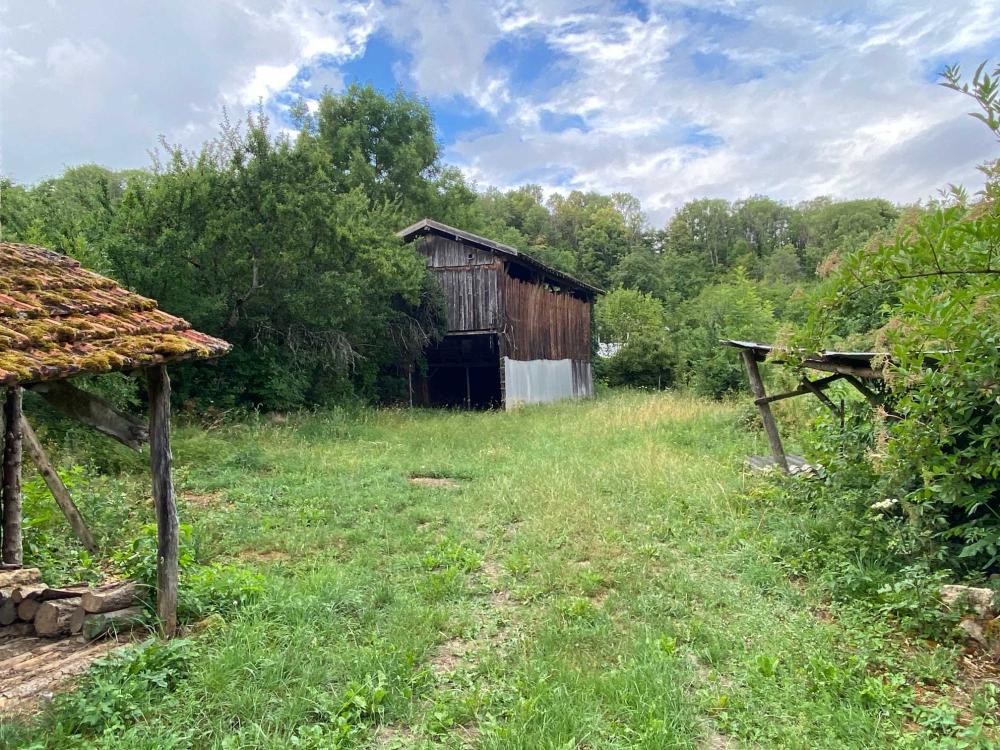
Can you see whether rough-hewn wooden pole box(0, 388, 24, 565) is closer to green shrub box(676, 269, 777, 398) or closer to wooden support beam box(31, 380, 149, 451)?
wooden support beam box(31, 380, 149, 451)

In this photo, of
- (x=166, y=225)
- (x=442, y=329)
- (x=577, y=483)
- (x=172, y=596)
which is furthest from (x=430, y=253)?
(x=172, y=596)

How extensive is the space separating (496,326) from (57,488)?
1403cm

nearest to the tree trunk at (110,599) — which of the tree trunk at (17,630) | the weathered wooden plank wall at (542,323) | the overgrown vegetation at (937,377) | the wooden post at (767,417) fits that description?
the tree trunk at (17,630)

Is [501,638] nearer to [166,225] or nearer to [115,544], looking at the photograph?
[115,544]

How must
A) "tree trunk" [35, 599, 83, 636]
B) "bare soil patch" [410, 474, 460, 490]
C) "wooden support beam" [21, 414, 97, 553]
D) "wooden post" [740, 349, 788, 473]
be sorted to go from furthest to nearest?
1. "bare soil patch" [410, 474, 460, 490]
2. "wooden post" [740, 349, 788, 473]
3. "wooden support beam" [21, 414, 97, 553]
4. "tree trunk" [35, 599, 83, 636]

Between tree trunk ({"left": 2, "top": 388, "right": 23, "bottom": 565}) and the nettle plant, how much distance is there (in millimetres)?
6501

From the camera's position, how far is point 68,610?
3.99m

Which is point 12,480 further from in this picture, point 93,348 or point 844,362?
point 844,362

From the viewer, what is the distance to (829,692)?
3148 mm

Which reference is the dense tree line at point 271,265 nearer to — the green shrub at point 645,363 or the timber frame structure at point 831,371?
the timber frame structure at point 831,371

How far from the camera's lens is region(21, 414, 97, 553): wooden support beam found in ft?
17.4

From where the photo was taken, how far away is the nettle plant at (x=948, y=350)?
9.25 feet

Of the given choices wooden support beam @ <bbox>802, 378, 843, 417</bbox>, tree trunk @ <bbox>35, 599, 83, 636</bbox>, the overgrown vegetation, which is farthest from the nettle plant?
tree trunk @ <bbox>35, 599, 83, 636</bbox>

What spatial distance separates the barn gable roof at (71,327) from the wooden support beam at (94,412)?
0.51 metres
